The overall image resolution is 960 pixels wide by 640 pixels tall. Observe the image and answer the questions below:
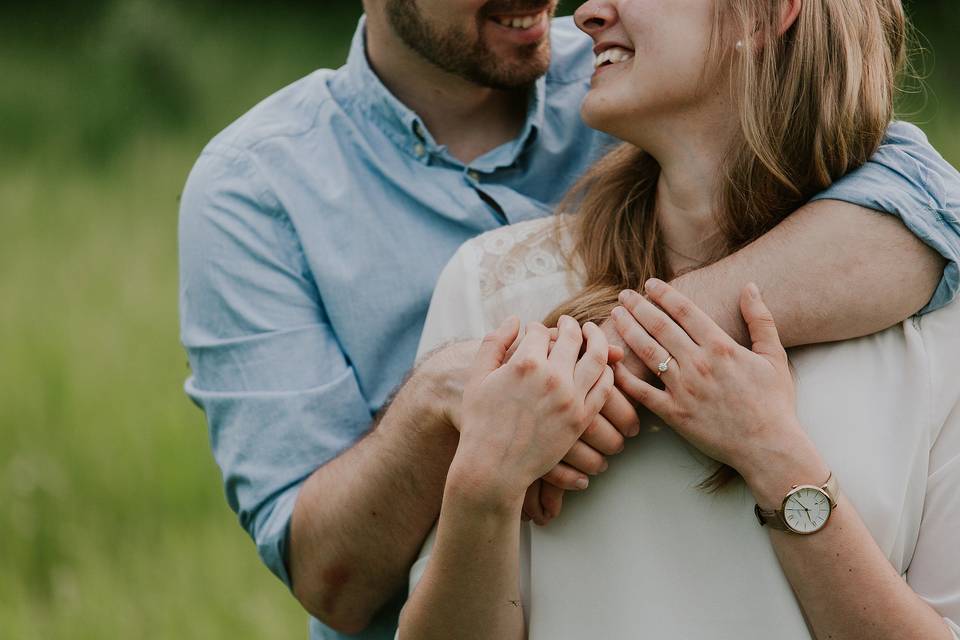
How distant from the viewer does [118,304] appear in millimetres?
5391

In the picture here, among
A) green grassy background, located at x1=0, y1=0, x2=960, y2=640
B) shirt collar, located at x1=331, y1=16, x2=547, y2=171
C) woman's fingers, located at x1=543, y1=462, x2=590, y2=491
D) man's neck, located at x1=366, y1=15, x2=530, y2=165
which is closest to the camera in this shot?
woman's fingers, located at x1=543, y1=462, x2=590, y2=491

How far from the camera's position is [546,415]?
192cm

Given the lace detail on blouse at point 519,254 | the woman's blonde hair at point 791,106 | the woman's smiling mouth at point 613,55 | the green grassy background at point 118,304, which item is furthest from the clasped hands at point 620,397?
the green grassy background at point 118,304

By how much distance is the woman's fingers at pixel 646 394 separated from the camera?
1.96 metres

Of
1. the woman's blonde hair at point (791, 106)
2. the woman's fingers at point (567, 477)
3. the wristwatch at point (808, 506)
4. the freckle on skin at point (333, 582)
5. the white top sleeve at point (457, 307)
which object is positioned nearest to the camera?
the wristwatch at point (808, 506)

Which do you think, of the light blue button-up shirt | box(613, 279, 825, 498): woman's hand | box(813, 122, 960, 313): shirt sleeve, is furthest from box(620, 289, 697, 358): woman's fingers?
the light blue button-up shirt

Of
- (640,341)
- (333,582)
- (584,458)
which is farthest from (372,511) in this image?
(640,341)

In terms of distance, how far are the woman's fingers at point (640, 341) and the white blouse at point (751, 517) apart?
0.41 ft

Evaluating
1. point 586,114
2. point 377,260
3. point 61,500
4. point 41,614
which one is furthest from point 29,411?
Result: point 586,114

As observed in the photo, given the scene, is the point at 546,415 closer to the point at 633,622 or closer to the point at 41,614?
the point at 633,622

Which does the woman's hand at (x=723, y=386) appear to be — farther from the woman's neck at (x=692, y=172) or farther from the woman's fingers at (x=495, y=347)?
the woman's neck at (x=692, y=172)

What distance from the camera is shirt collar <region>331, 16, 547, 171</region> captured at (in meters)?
2.66

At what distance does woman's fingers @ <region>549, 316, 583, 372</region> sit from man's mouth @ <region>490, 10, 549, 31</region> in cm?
94

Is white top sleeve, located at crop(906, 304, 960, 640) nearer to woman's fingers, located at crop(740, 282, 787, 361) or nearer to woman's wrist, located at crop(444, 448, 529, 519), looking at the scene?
woman's fingers, located at crop(740, 282, 787, 361)
